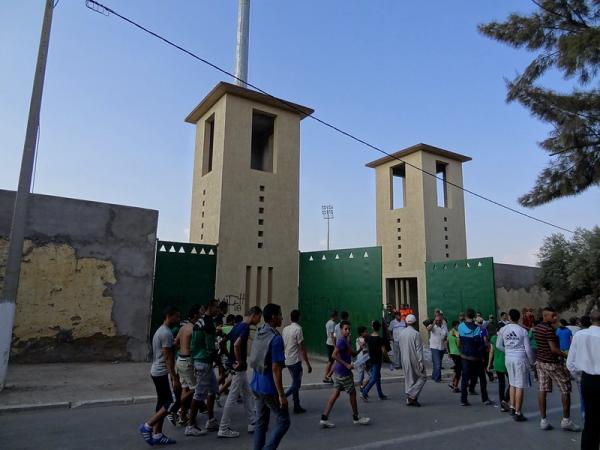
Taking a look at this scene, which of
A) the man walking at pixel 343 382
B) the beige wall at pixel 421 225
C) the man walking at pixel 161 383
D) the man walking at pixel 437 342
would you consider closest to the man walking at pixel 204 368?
the man walking at pixel 161 383

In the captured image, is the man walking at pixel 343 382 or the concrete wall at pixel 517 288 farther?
the concrete wall at pixel 517 288

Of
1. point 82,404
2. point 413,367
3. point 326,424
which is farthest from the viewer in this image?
point 413,367

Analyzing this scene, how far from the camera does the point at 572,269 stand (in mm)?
21281

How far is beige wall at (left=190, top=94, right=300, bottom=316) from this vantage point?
14.8 m

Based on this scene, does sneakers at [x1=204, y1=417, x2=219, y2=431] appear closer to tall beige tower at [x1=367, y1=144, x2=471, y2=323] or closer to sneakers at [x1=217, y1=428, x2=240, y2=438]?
sneakers at [x1=217, y1=428, x2=240, y2=438]

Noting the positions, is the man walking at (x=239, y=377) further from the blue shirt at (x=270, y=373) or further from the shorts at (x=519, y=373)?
the shorts at (x=519, y=373)

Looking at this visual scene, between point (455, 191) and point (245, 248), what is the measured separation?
14.8 meters

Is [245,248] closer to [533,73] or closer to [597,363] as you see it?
[533,73]

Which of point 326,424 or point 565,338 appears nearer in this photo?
point 326,424

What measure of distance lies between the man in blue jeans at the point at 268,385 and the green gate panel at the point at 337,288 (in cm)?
940

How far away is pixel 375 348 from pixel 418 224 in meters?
15.2

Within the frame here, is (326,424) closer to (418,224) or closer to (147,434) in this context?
(147,434)

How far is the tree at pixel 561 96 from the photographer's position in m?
8.96

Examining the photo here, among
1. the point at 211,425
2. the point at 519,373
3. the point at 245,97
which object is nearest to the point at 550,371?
the point at 519,373
